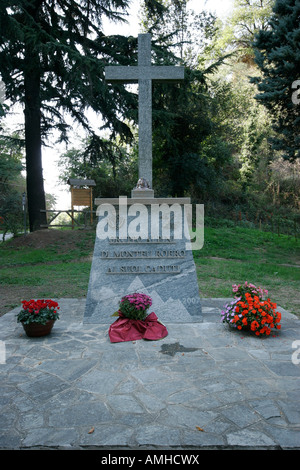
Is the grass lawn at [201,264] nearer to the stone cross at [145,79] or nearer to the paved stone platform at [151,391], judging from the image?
the paved stone platform at [151,391]

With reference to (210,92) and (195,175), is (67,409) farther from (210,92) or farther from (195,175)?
(210,92)

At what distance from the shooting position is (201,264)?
38.6 ft

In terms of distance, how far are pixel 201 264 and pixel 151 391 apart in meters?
8.73

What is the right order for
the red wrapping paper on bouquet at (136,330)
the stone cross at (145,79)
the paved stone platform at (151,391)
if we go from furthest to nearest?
the stone cross at (145,79) → the red wrapping paper on bouquet at (136,330) → the paved stone platform at (151,391)

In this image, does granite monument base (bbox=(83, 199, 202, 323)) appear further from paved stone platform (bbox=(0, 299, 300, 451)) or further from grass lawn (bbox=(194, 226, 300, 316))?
grass lawn (bbox=(194, 226, 300, 316))

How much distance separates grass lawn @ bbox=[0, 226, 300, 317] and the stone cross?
3292 millimetres

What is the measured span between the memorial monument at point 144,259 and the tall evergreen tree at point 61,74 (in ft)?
27.2

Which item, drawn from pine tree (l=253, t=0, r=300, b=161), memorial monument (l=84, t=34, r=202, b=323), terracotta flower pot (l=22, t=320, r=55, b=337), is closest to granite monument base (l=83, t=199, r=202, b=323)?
memorial monument (l=84, t=34, r=202, b=323)

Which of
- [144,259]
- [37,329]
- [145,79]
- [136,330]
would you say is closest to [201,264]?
[144,259]

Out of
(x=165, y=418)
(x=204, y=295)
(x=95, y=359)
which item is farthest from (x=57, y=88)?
(x=165, y=418)

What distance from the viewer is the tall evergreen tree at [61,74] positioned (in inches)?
498

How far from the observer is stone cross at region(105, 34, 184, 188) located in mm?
5980

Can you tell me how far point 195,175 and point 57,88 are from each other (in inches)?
299

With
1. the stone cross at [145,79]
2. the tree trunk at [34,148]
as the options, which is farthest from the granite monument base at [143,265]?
the tree trunk at [34,148]
